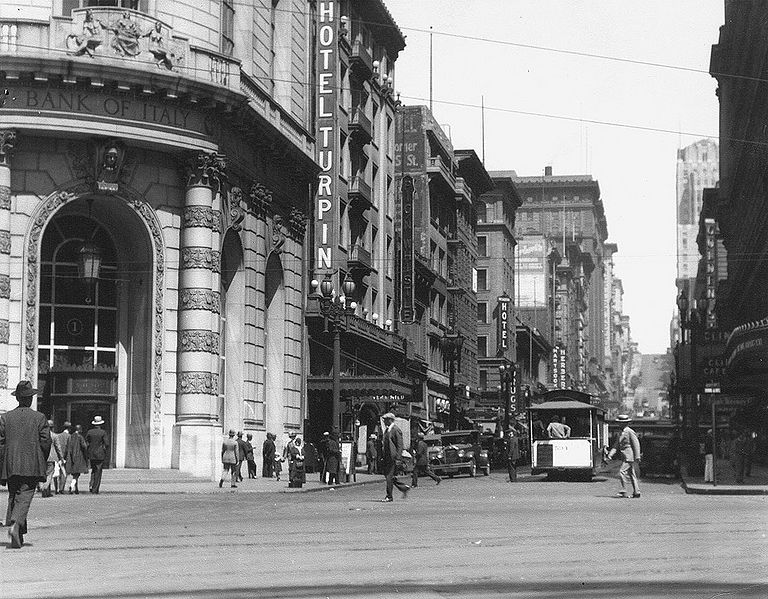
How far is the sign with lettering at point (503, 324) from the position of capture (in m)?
115

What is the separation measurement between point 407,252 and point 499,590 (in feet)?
206

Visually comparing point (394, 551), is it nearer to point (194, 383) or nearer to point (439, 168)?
point (194, 383)

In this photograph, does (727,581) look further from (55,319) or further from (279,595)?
(55,319)

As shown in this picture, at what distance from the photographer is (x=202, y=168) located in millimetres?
39062

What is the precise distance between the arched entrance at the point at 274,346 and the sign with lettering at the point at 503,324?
2666 inches

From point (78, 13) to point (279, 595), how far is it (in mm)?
29300

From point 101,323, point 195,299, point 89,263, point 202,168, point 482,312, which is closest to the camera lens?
point 89,263

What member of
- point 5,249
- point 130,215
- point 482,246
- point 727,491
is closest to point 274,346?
point 130,215

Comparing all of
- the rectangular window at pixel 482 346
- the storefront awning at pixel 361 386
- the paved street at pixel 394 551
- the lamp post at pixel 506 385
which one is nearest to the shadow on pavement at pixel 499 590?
the paved street at pixel 394 551

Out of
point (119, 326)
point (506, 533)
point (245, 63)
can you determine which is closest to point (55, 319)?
point (119, 326)

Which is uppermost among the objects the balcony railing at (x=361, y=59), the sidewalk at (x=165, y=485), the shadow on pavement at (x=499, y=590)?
the balcony railing at (x=361, y=59)

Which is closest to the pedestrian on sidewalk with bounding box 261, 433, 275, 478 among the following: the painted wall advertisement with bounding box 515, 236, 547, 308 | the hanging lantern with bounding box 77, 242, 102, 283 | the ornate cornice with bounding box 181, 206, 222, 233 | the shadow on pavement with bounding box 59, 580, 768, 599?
the ornate cornice with bounding box 181, 206, 222, 233

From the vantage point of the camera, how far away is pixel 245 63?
4434 centimetres

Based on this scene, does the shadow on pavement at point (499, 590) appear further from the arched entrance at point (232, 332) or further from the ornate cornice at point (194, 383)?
the arched entrance at point (232, 332)
